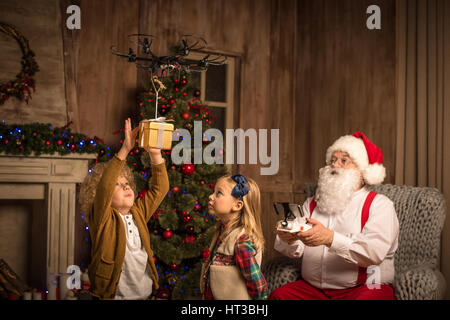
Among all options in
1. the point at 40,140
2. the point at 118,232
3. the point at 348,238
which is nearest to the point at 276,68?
the point at 40,140

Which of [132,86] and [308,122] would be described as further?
[308,122]

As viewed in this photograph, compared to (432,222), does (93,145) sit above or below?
above

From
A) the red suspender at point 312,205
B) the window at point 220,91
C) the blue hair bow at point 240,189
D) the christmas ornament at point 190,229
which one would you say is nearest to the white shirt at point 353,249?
the red suspender at point 312,205

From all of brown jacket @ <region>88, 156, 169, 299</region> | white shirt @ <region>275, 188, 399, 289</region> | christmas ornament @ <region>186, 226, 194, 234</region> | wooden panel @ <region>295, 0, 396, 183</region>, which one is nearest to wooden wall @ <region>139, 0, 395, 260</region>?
wooden panel @ <region>295, 0, 396, 183</region>

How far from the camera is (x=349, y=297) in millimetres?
2705

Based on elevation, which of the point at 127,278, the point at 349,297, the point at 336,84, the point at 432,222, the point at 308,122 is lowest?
the point at 349,297

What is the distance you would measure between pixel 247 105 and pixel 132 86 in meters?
1.51

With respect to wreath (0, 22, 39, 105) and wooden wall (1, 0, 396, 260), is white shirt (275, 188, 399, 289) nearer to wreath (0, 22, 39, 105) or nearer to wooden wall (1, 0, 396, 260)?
wooden wall (1, 0, 396, 260)

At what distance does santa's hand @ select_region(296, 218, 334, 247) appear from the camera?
2.53m

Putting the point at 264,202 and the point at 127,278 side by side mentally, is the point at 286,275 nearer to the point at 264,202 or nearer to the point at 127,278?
the point at 127,278

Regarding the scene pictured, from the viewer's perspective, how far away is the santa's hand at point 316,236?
8.29 ft

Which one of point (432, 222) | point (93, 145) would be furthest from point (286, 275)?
point (93, 145)

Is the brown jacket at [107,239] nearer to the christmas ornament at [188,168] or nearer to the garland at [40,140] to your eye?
the christmas ornament at [188,168]

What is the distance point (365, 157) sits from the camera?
3045 millimetres
